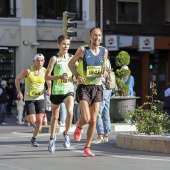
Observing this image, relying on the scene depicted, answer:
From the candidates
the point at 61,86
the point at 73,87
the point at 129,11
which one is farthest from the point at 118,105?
the point at 129,11

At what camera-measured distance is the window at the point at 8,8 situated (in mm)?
35125

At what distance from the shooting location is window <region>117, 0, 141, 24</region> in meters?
38.2

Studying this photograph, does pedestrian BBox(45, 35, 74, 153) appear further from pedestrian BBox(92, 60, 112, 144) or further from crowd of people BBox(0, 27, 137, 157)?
pedestrian BBox(92, 60, 112, 144)

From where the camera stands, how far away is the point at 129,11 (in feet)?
127

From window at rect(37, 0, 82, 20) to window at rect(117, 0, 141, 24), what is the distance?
2472 mm

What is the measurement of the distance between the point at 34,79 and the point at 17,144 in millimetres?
1465

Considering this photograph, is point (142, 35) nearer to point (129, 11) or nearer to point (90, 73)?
point (129, 11)

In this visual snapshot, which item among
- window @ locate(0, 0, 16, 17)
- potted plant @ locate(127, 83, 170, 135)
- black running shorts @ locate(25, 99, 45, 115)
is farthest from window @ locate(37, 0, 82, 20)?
potted plant @ locate(127, 83, 170, 135)

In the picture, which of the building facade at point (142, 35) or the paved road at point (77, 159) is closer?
the paved road at point (77, 159)

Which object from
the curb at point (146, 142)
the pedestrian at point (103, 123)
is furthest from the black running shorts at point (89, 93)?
the pedestrian at point (103, 123)

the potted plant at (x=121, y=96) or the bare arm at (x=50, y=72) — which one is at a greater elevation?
the bare arm at (x=50, y=72)

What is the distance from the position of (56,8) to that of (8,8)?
2871 mm

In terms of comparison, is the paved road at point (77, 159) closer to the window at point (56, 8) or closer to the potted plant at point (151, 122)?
the potted plant at point (151, 122)

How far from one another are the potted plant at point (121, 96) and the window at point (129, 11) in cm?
1849
